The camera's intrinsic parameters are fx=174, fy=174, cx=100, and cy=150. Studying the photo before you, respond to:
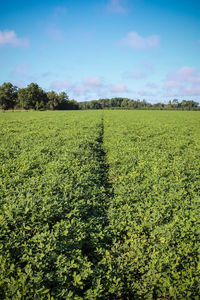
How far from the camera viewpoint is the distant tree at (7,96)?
82812 mm

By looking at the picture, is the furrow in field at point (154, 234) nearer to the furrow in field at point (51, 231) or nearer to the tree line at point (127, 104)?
the furrow in field at point (51, 231)

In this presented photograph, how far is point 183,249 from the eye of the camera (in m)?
4.22

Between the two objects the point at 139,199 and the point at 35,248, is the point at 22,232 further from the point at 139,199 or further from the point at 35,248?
the point at 139,199

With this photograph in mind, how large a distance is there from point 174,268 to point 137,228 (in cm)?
130

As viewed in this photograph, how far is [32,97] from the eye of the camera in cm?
8594

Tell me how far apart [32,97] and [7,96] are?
11521 mm

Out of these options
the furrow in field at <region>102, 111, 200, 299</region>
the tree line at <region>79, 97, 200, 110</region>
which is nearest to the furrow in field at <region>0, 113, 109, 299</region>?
the furrow in field at <region>102, 111, 200, 299</region>

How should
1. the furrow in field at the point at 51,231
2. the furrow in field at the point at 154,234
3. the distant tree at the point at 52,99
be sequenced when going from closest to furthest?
1. the furrow in field at the point at 51,231
2. the furrow in field at the point at 154,234
3. the distant tree at the point at 52,99

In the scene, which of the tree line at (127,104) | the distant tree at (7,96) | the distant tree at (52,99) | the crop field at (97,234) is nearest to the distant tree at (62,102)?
the distant tree at (52,99)

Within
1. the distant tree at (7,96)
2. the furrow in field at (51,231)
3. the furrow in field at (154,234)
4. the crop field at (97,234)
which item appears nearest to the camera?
the furrow in field at (51,231)

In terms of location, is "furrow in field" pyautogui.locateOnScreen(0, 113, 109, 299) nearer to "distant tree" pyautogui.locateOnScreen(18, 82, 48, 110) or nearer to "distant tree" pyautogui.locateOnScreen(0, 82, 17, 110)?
"distant tree" pyautogui.locateOnScreen(18, 82, 48, 110)

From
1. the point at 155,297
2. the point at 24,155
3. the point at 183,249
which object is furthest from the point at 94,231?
the point at 24,155

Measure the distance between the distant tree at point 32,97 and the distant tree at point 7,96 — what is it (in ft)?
10.4

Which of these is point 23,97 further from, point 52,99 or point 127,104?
point 127,104
